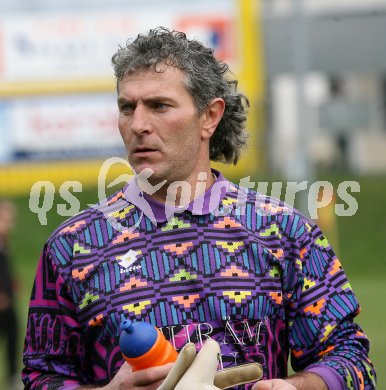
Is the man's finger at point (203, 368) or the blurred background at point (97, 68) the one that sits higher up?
the blurred background at point (97, 68)

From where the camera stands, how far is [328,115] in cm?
1923

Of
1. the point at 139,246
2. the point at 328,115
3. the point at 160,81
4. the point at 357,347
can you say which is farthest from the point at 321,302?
the point at 328,115

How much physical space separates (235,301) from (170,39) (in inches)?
32.1

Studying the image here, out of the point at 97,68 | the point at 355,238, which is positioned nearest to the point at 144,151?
the point at 97,68

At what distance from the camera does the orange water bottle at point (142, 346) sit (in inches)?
113

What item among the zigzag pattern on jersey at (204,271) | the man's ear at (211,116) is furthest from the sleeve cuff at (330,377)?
the man's ear at (211,116)

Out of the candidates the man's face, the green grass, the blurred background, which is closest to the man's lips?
the man's face

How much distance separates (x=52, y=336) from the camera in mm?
3314

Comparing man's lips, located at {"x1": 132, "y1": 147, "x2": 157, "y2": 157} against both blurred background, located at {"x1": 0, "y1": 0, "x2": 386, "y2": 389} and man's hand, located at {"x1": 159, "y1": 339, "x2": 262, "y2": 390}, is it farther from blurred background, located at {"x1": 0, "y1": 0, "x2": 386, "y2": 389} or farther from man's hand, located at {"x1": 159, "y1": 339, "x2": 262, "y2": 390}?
blurred background, located at {"x1": 0, "y1": 0, "x2": 386, "y2": 389}

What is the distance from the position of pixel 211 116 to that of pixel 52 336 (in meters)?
0.82

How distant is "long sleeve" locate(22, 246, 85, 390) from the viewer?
10.9ft

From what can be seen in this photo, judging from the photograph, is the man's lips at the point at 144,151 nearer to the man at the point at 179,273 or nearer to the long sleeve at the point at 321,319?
the man at the point at 179,273

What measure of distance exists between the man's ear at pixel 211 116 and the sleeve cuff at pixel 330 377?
2.60 feet

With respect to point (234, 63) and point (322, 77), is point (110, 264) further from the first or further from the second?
point (322, 77)
